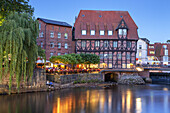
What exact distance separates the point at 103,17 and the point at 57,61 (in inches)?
783

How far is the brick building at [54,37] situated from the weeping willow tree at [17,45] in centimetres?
1926

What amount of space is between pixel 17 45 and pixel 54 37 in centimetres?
2350

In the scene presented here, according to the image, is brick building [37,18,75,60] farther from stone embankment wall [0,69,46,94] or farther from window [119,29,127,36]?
stone embankment wall [0,69,46,94]

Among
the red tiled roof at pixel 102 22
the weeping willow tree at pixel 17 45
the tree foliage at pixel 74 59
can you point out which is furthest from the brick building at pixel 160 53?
the weeping willow tree at pixel 17 45

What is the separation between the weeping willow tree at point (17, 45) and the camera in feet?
63.5

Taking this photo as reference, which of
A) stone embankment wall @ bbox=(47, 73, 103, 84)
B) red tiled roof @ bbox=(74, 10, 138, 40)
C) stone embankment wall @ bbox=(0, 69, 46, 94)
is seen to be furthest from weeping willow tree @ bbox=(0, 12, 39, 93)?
red tiled roof @ bbox=(74, 10, 138, 40)

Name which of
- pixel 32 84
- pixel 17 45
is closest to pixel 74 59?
pixel 32 84

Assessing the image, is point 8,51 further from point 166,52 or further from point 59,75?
point 166,52

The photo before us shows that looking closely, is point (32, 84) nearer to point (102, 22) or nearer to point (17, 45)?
point (17, 45)

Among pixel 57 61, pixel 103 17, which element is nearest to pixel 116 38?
pixel 103 17

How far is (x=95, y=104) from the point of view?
20.2 metres

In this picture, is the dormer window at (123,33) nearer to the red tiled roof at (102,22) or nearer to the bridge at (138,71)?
the red tiled roof at (102,22)

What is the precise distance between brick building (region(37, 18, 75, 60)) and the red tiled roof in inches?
104

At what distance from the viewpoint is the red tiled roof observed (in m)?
45.3
